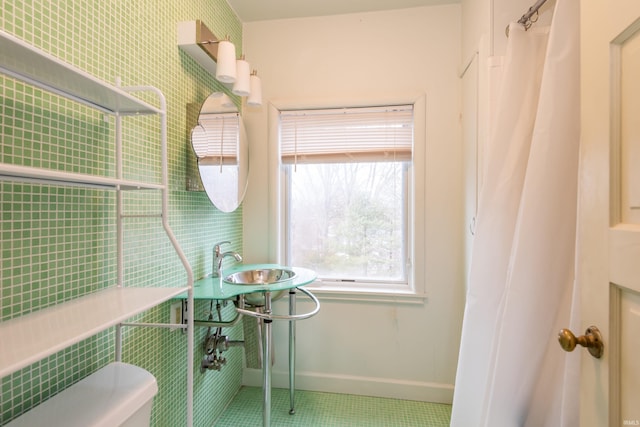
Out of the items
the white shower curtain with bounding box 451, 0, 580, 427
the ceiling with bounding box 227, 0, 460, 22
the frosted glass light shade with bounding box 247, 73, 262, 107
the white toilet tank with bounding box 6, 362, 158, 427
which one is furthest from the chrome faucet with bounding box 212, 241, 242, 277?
the ceiling with bounding box 227, 0, 460, 22

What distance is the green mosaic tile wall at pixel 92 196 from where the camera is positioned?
0.77 metres

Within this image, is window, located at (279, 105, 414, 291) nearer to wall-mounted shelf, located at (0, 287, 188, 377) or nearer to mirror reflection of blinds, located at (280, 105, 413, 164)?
mirror reflection of blinds, located at (280, 105, 413, 164)

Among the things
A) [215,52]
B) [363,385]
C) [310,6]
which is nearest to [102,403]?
[215,52]

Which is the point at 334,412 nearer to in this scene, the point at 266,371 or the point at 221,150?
the point at 266,371

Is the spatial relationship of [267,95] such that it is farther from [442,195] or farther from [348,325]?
[348,325]

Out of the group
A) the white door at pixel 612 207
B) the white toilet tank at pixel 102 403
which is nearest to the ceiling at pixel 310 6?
the white door at pixel 612 207

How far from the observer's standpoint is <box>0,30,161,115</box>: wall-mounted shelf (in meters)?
0.59

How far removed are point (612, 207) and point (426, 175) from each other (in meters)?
1.32

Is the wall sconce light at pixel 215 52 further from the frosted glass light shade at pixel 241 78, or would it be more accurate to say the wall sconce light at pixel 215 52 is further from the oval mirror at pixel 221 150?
the oval mirror at pixel 221 150

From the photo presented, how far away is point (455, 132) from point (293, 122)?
3.53 ft

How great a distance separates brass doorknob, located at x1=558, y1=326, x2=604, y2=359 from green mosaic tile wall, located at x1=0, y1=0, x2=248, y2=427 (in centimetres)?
135

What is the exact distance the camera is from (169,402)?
134 cm

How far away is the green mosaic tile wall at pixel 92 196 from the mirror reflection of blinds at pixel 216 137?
9cm

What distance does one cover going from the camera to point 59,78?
0.74 meters
